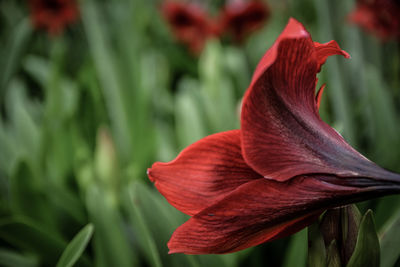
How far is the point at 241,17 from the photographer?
1312 millimetres

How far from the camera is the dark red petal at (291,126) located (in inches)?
9.3

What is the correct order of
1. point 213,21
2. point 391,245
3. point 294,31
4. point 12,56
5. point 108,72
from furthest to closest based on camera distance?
point 213,21 < point 12,56 < point 108,72 < point 391,245 < point 294,31

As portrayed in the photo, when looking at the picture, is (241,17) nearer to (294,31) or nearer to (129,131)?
(129,131)

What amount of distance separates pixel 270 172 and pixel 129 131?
2.49ft

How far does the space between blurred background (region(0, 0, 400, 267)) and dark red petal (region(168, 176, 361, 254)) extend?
13cm

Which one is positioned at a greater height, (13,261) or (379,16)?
(379,16)

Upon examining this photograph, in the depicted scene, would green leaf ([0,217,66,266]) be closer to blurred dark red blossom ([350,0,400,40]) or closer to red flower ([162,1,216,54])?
blurred dark red blossom ([350,0,400,40])

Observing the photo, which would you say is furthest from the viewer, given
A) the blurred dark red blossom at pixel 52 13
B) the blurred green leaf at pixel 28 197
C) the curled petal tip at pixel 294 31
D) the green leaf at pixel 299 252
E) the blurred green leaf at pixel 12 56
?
the blurred dark red blossom at pixel 52 13

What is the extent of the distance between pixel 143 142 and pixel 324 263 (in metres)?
0.67

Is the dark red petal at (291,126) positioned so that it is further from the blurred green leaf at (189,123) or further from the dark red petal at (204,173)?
the blurred green leaf at (189,123)

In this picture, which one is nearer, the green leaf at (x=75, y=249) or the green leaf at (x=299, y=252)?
the green leaf at (x=75, y=249)

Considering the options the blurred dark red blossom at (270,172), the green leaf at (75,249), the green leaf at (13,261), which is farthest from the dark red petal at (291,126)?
the green leaf at (13,261)

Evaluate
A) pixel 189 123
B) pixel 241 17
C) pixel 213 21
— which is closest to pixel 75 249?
pixel 189 123

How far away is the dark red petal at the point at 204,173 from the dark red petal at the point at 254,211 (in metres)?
0.02
